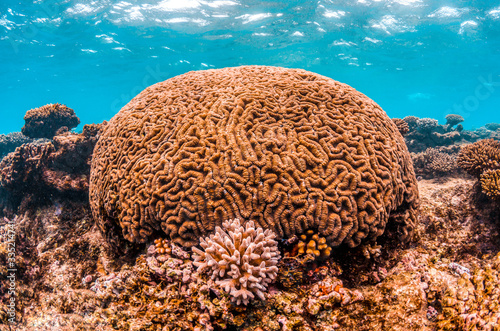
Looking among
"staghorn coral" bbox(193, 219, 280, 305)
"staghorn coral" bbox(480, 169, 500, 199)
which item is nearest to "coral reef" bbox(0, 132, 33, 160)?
"staghorn coral" bbox(193, 219, 280, 305)

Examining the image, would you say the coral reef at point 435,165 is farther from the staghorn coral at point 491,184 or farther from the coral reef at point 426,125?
the coral reef at point 426,125

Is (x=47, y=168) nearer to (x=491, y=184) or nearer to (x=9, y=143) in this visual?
(x=491, y=184)

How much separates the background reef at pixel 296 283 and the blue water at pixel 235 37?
23983mm

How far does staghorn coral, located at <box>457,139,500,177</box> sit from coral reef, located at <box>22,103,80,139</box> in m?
16.2

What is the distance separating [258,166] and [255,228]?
887mm

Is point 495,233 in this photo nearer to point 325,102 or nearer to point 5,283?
point 325,102

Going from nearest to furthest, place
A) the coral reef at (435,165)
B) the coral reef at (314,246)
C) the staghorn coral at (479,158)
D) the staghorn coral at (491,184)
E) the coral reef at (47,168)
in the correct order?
the coral reef at (314,246) → the staghorn coral at (491,184) → the staghorn coral at (479,158) → the coral reef at (47,168) → the coral reef at (435,165)

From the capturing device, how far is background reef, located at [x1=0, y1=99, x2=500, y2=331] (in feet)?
9.08

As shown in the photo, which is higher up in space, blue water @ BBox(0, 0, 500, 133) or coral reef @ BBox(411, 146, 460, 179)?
blue water @ BBox(0, 0, 500, 133)

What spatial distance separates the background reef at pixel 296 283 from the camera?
277cm

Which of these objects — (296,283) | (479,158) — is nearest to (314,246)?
(296,283)

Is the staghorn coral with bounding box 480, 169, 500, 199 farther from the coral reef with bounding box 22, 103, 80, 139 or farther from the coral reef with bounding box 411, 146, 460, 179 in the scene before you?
the coral reef with bounding box 22, 103, 80, 139

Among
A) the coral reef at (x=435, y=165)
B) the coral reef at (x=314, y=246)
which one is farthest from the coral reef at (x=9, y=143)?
the coral reef at (x=435, y=165)

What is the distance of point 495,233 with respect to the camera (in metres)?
4.48
